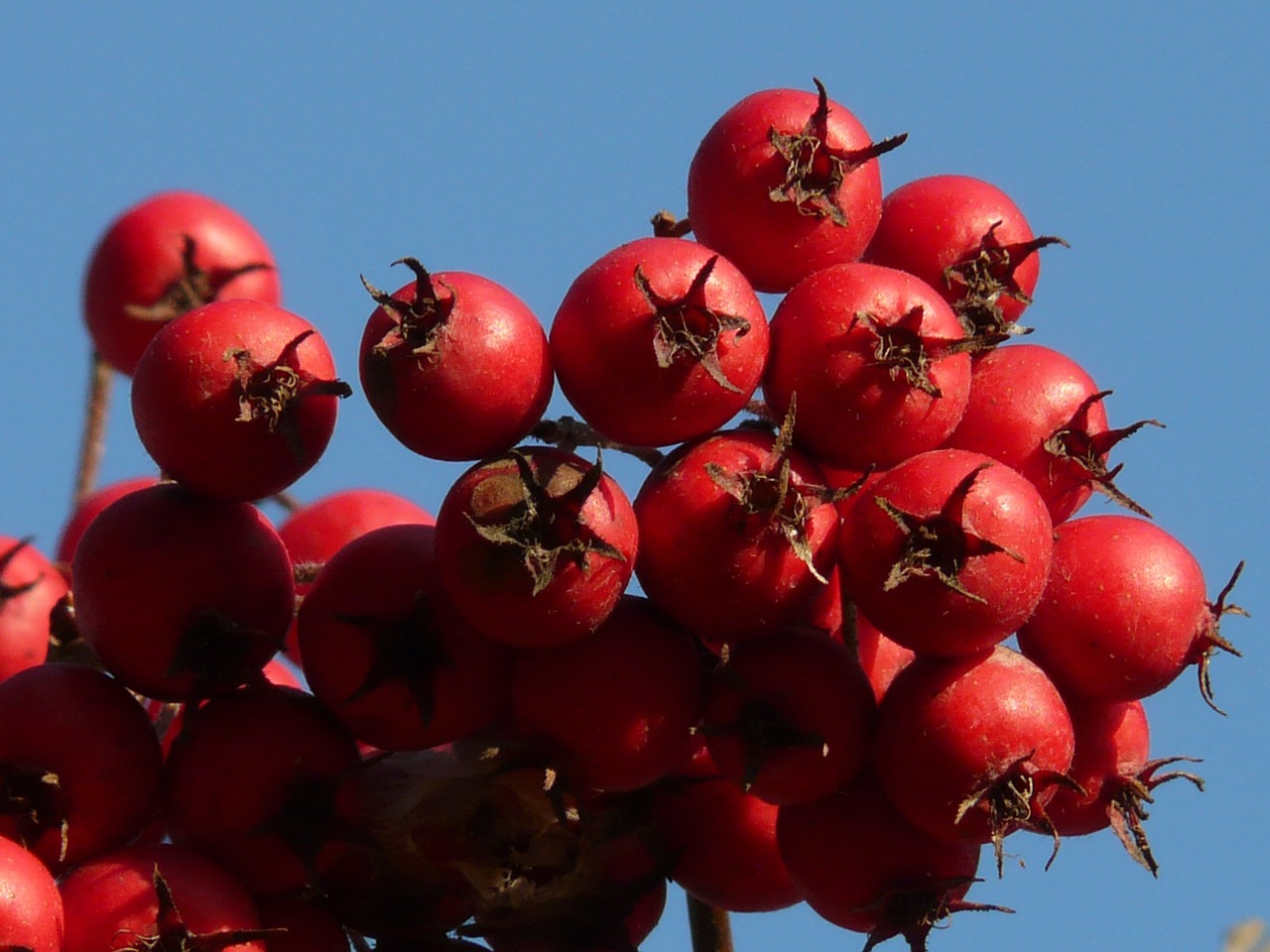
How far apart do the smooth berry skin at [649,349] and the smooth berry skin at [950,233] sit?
67 cm

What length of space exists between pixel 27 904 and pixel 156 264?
2945 millimetres

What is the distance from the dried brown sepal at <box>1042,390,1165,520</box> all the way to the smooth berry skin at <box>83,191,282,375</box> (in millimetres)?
2873

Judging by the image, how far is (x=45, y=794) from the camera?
125 inches

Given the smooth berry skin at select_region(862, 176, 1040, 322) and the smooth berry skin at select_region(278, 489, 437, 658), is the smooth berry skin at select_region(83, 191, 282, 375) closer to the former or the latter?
the smooth berry skin at select_region(278, 489, 437, 658)

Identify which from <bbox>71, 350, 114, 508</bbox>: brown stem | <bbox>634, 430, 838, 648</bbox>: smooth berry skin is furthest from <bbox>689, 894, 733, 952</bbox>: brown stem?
<bbox>71, 350, 114, 508</bbox>: brown stem

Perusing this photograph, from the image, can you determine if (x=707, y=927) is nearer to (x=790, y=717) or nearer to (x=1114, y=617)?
(x=790, y=717)

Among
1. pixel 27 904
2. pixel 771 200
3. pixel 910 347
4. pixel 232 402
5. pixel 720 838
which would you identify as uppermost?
pixel 771 200

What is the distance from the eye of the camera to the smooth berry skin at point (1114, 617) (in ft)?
10.9

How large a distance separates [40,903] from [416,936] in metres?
0.85

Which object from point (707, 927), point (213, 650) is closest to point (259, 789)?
point (213, 650)

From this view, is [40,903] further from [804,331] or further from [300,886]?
[804,331]

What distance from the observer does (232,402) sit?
3.24m

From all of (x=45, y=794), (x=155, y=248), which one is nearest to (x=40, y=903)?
(x=45, y=794)

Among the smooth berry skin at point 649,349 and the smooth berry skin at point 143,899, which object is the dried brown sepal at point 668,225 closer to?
the smooth berry skin at point 649,349
